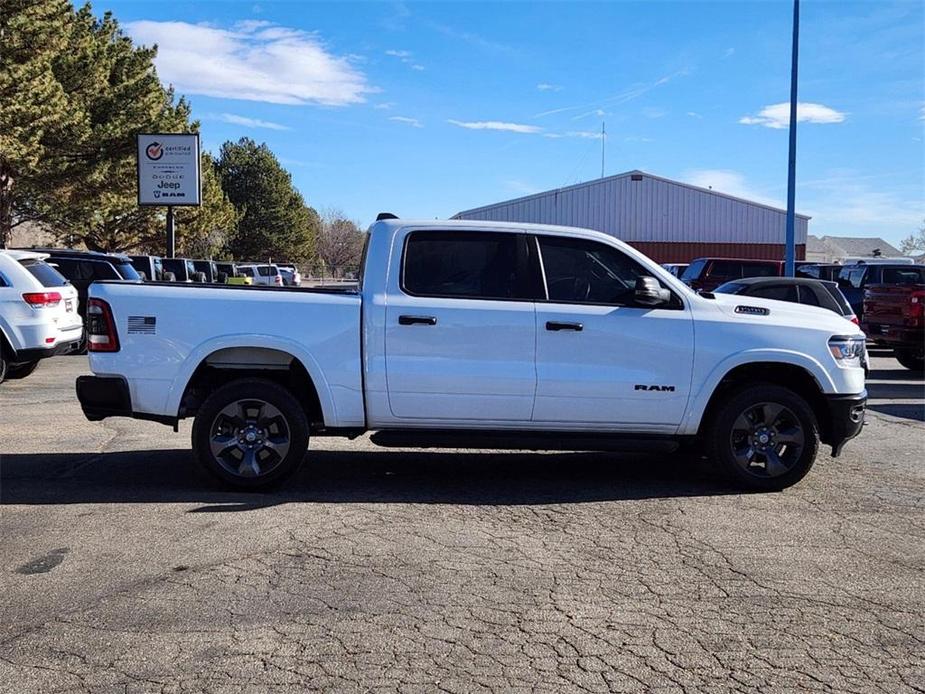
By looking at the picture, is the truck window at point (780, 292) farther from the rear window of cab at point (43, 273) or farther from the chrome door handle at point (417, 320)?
the rear window of cab at point (43, 273)

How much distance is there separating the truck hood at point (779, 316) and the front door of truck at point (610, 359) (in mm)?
434

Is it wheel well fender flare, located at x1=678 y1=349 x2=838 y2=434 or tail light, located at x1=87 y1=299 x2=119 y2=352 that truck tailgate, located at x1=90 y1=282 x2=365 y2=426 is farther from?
wheel well fender flare, located at x1=678 y1=349 x2=838 y2=434

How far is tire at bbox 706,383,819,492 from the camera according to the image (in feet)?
21.9

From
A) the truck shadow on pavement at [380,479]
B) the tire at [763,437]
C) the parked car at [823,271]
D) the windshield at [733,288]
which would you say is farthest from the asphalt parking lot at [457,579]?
the parked car at [823,271]

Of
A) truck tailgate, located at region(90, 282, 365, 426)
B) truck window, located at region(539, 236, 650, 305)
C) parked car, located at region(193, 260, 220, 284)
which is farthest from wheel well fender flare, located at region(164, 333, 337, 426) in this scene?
parked car, located at region(193, 260, 220, 284)

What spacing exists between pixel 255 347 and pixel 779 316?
13.1 feet

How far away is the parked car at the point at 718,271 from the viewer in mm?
22484

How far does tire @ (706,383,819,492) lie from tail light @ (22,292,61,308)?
9.39m

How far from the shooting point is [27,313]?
1195cm

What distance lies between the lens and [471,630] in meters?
4.13

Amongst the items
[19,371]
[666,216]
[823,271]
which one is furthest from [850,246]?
[19,371]

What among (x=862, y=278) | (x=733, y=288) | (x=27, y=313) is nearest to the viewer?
(x=27, y=313)

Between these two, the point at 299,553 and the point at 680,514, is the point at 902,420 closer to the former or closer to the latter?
the point at 680,514

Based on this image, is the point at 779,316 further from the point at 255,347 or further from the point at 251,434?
the point at 251,434
